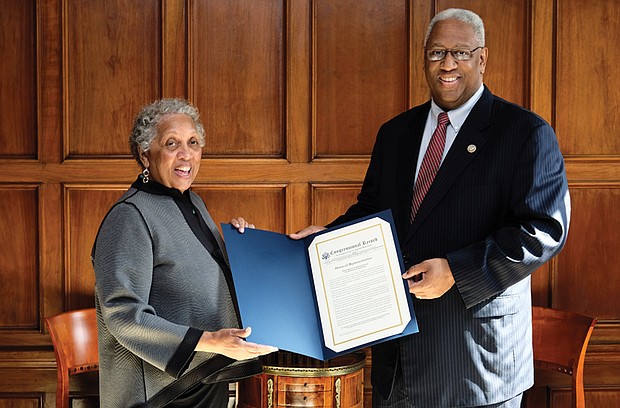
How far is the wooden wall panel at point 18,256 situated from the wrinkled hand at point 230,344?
6.08 ft

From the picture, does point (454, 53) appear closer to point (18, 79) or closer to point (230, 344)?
point (230, 344)

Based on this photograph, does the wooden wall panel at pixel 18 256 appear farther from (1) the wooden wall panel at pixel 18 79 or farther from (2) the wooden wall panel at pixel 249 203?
(2) the wooden wall panel at pixel 249 203

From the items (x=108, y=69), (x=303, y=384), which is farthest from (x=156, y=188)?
(x=108, y=69)

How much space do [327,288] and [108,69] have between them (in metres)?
1.90

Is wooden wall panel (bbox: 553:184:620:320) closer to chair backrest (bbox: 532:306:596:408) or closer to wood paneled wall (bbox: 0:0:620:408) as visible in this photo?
wood paneled wall (bbox: 0:0:620:408)

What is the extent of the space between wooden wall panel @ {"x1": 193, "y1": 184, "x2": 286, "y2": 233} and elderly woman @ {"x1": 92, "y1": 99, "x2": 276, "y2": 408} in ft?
4.09

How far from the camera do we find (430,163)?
2.46 m

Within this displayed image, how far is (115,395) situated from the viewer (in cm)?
226

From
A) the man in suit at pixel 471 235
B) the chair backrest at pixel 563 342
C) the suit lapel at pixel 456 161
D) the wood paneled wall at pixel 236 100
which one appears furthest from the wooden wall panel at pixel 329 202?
the suit lapel at pixel 456 161

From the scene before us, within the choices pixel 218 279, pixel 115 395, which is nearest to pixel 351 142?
pixel 218 279

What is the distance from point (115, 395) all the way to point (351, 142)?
1.88 m

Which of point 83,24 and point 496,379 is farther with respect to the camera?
point 83,24

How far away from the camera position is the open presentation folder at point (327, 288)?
7.47 ft

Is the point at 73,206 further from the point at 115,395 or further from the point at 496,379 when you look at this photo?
the point at 496,379
